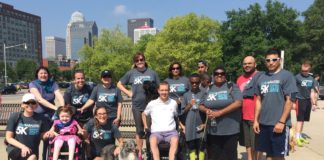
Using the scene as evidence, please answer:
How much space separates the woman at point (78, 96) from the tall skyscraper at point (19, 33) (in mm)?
125340

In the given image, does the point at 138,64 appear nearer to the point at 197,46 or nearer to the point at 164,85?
the point at 164,85

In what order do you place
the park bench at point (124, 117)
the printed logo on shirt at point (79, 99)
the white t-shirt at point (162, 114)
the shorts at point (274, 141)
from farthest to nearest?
the park bench at point (124, 117) → the printed logo on shirt at point (79, 99) → the white t-shirt at point (162, 114) → the shorts at point (274, 141)

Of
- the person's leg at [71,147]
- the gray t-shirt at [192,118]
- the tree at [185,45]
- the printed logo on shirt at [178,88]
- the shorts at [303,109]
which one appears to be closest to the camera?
the person's leg at [71,147]

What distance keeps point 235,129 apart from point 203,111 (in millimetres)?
565

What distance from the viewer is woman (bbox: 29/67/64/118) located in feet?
20.0

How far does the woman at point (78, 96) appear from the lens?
629cm

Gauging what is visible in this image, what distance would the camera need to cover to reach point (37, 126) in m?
5.44

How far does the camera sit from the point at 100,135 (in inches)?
227

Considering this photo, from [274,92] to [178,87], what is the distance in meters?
2.06

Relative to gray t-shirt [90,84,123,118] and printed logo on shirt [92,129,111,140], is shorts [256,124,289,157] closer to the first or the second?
printed logo on shirt [92,129,111,140]

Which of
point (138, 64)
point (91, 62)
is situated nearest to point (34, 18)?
point (91, 62)

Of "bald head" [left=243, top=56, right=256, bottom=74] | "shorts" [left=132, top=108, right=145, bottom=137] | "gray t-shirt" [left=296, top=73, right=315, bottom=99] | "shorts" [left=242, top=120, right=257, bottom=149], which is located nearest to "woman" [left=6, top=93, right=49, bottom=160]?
"shorts" [left=132, top=108, right=145, bottom=137]

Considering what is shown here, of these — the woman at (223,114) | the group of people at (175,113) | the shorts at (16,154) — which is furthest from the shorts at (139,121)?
the shorts at (16,154)

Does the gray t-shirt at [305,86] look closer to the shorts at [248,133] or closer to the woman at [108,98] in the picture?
the shorts at [248,133]
